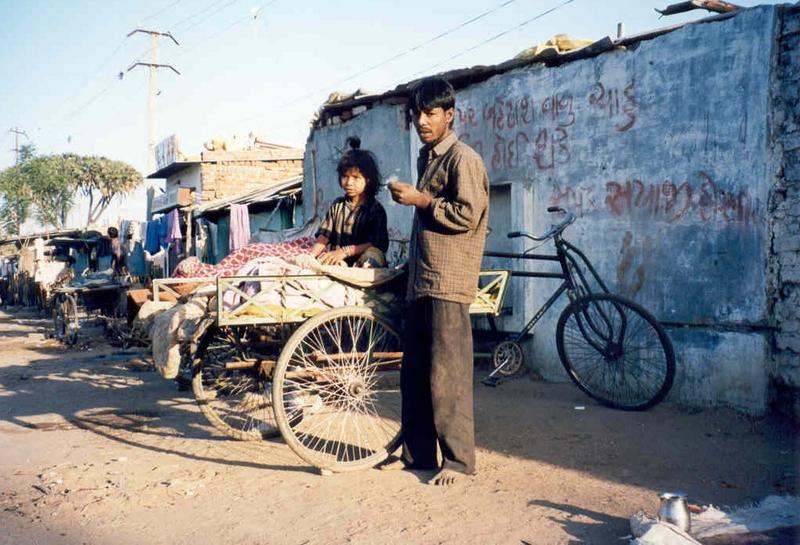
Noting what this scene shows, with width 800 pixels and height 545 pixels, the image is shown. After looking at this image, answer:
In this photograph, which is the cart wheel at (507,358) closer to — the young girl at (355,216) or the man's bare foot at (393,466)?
the young girl at (355,216)

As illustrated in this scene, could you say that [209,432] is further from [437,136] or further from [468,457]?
[437,136]

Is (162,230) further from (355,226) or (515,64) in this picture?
(355,226)

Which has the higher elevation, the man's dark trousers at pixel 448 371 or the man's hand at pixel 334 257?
the man's hand at pixel 334 257

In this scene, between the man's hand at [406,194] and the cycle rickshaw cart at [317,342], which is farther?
the cycle rickshaw cart at [317,342]

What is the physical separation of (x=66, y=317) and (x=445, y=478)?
10.9 meters

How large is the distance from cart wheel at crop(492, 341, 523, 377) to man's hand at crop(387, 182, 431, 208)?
2.54m

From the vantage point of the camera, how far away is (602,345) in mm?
5258

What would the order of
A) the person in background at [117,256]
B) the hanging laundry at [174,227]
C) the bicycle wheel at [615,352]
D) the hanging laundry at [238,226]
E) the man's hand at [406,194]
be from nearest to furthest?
the man's hand at [406,194] < the bicycle wheel at [615,352] < the person in background at [117,256] < the hanging laundry at [238,226] < the hanging laundry at [174,227]

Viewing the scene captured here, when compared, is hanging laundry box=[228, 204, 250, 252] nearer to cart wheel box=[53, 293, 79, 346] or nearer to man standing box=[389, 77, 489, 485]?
cart wheel box=[53, 293, 79, 346]

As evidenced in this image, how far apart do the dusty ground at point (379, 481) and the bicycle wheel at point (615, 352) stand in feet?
0.69

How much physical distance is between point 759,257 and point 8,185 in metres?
52.0

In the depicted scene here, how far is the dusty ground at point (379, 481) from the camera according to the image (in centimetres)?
292

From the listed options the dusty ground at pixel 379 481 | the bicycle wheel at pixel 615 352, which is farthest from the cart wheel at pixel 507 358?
the bicycle wheel at pixel 615 352

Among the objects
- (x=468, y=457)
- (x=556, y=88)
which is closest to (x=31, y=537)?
(x=468, y=457)
